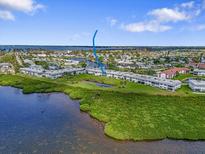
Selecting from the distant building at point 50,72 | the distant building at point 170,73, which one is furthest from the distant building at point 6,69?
the distant building at point 170,73

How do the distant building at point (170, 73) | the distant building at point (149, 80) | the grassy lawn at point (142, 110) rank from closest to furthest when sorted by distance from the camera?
the grassy lawn at point (142, 110) < the distant building at point (149, 80) < the distant building at point (170, 73)

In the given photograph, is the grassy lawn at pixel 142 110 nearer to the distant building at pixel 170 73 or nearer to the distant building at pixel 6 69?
the distant building at pixel 170 73

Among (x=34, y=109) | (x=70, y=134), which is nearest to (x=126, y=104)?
(x=70, y=134)

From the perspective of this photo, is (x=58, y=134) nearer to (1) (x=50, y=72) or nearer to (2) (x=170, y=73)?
(1) (x=50, y=72)

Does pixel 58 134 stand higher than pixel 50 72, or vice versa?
pixel 50 72

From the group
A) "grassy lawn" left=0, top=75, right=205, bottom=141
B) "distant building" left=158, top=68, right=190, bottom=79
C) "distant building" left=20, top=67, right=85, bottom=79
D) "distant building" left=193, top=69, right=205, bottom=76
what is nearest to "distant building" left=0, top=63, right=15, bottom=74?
"distant building" left=20, top=67, right=85, bottom=79

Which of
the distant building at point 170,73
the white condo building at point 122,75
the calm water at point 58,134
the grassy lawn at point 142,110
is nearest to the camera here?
the calm water at point 58,134

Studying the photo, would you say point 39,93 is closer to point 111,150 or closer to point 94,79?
point 94,79

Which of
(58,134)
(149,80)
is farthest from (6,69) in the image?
(58,134)
